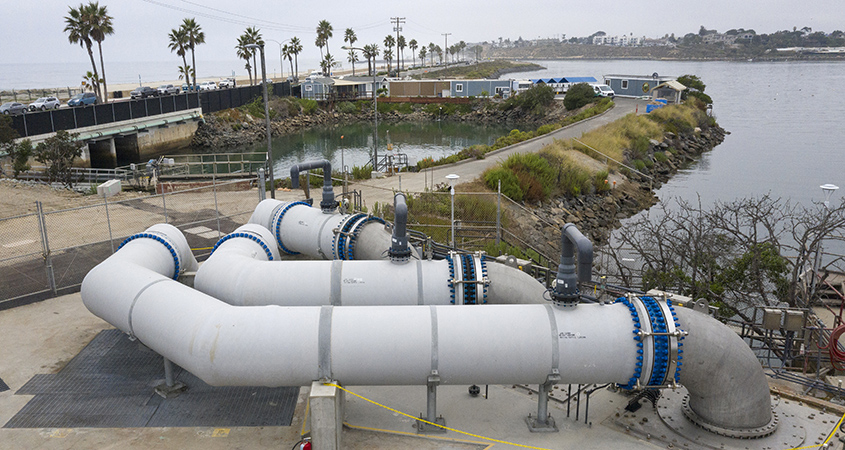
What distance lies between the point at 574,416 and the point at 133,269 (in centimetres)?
906

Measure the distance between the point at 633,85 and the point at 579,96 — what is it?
1278 cm

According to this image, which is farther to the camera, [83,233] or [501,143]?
[501,143]

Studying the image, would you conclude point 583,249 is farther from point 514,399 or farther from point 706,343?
point 514,399

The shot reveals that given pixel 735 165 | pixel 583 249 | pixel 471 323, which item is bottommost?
pixel 735 165

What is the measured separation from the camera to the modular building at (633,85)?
88.3 meters

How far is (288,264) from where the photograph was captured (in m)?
12.6

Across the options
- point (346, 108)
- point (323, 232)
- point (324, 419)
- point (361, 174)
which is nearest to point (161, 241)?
point (323, 232)

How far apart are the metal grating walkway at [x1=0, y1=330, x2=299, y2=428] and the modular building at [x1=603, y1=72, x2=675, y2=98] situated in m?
87.0

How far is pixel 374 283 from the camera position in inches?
473

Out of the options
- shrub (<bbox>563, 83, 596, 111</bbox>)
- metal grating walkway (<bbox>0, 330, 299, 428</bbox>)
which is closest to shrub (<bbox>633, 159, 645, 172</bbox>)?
shrub (<bbox>563, 83, 596, 111</bbox>)

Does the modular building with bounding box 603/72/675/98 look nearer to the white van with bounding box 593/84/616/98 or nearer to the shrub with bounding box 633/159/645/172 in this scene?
the white van with bounding box 593/84/616/98

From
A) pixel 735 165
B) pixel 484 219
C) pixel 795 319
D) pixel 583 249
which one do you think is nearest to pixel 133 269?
pixel 583 249

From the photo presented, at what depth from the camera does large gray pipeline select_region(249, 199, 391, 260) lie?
15164 mm

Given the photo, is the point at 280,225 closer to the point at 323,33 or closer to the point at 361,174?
the point at 361,174
